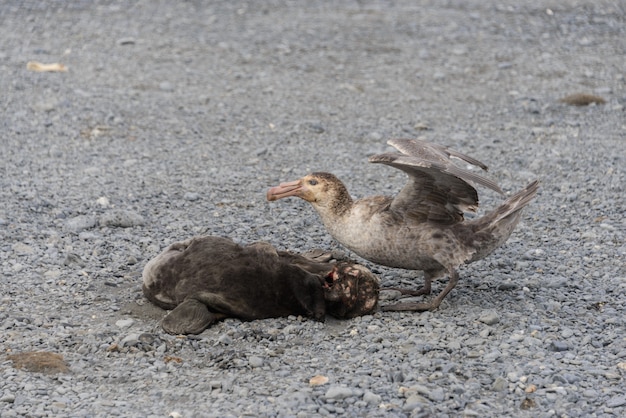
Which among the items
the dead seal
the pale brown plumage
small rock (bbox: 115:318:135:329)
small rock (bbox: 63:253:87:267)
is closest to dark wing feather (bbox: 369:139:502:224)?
the pale brown plumage

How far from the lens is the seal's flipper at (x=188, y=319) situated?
589 cm

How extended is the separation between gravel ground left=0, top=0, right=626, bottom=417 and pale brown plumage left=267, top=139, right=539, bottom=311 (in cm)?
34

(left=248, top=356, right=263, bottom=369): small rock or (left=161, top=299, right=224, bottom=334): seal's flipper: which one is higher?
(left=161, top=299, right=224, bottom=334): seal's flipper

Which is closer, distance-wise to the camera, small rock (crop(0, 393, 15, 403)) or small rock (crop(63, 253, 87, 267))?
small rock (crop(0, 393, 15, 403))

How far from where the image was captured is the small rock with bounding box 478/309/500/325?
6.10 m

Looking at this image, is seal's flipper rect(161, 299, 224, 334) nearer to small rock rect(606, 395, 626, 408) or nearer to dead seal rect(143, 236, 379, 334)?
dead seal rect(143, 236, 379, 334)

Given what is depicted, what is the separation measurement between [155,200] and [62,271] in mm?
1706

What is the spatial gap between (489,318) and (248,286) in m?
1.51

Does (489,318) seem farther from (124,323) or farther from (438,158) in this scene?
(124,323)

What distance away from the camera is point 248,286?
622 cm

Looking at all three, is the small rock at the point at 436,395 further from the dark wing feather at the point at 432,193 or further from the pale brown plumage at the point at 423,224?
the dark wing feather at the point at 432,193

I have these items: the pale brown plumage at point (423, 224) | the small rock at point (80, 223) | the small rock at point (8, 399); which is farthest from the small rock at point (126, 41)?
the small rock at point (8, 399)

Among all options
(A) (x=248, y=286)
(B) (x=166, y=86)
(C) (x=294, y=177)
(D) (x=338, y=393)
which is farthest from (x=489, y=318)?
(B) (x=166, y=86)

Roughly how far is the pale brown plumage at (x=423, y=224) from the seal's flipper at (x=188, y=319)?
1.06 meters
